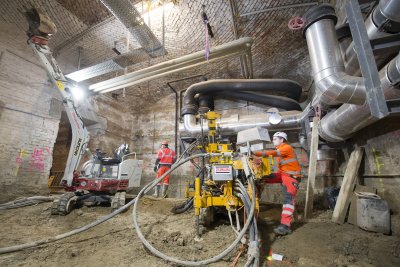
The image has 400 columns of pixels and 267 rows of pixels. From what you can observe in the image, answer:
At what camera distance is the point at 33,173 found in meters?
4.74

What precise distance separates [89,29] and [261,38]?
4.21 metres

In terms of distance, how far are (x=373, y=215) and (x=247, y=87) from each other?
3969 mm

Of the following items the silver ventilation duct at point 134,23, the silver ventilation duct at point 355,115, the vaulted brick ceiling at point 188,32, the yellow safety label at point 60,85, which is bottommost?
the silver ventilation duct at point 355,115

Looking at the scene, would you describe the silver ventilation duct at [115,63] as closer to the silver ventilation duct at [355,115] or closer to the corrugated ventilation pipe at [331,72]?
the corrugated ventilation pipe at [331,72]

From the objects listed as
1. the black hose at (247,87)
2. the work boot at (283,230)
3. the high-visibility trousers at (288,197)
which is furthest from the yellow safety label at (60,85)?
the work boot at (283,230)

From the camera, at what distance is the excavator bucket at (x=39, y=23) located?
387 cm

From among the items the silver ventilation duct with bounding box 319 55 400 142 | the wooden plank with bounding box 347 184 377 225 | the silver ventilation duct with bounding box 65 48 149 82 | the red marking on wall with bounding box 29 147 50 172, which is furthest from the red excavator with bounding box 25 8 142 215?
the silver ventilation duct with bounding box 319 55 400 142

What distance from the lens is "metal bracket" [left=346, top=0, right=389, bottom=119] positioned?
1479mm

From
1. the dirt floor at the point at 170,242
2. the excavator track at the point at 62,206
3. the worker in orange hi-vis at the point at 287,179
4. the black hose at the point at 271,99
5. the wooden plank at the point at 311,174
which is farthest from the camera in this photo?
the black hose at the point at 271,99

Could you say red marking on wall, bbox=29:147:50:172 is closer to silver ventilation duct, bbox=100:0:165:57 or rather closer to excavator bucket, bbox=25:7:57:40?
excavator bucket, bbox=25:7:57:40

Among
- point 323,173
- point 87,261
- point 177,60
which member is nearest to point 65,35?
point 177,60

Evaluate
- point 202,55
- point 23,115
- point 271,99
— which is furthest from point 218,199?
point 23,115

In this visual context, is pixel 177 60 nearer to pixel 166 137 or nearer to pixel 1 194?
pixel 166 137

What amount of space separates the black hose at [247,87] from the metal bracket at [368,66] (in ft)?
12.6
